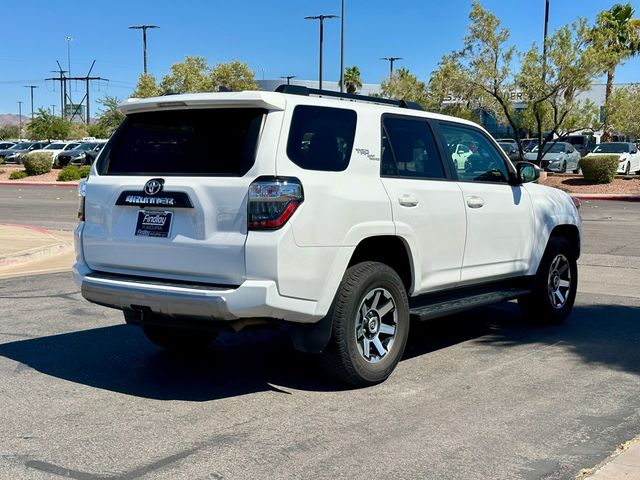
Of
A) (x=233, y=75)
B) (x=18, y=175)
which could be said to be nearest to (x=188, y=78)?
(x=233, y=75)

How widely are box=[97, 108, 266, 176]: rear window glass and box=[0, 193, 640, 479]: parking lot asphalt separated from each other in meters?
1.61

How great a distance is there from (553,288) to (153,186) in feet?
14.9

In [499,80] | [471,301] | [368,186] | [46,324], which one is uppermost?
[499,80]

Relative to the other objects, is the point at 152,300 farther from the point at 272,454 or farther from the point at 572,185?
the point at 572,185

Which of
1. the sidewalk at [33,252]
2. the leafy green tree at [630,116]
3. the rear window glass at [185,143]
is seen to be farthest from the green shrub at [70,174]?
the rear window glass at [185,143]

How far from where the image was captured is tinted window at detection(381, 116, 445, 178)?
6203mm

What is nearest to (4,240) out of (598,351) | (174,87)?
(598,351)

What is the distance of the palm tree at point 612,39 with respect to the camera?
2969 cm

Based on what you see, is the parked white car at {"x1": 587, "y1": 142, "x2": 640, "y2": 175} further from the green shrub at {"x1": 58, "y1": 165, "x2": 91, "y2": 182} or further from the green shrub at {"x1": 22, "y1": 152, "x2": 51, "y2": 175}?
the green shrub at {"x1": 22, "y1": 152, "x2": 51, "y2": 175}

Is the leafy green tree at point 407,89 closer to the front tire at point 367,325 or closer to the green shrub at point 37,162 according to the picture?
the green shrub at point 37,162

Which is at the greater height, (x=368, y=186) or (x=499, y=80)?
(x=499, y=80)

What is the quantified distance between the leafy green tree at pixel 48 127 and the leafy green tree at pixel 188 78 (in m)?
23.0

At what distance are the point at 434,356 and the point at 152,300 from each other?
2692mm

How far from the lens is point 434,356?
695 centimetres
